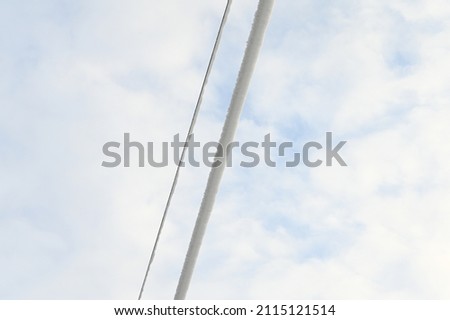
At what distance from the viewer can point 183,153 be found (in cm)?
834

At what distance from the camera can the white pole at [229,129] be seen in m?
7.30

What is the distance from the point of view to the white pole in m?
7.30

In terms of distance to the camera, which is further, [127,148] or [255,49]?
[127,148]

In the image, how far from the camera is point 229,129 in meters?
7.75

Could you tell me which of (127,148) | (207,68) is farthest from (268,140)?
(207,68)

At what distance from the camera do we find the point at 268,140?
653 inches

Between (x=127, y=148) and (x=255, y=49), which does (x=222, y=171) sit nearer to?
(x=255, y=49)

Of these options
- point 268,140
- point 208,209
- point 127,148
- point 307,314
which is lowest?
point 307,314

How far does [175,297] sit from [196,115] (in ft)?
10.5

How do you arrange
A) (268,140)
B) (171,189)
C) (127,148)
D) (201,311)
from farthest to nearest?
(127,148) < (268,140) < (201,311) < (171,189)

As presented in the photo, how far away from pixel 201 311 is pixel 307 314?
1982 millimetres

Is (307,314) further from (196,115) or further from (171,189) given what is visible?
(196,115)

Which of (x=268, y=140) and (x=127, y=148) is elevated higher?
(x=127, y=148)

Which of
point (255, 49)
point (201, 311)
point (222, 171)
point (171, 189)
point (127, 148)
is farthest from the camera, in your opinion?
point (127, 148)
